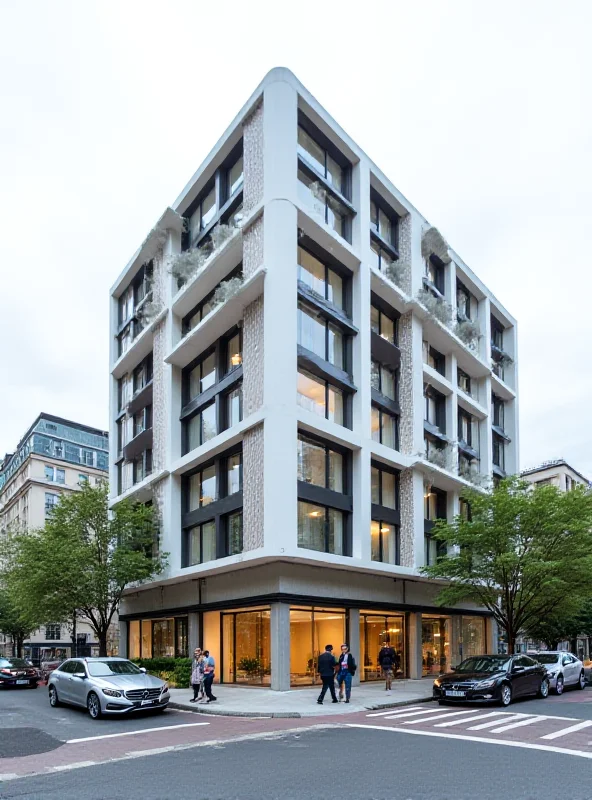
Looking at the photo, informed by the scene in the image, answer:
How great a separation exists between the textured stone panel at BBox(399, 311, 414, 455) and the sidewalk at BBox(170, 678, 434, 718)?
10564mm

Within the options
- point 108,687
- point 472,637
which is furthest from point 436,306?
point 108,687

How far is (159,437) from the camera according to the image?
34.9m

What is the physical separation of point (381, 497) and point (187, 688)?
11330 mm

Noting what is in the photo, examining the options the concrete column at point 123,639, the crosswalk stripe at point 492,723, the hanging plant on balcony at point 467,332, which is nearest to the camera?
the crosswalk stripe at point 492,723

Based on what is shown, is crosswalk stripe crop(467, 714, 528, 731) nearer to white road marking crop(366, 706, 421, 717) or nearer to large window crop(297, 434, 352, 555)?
white road marking crop(366, 706, 421, 717)

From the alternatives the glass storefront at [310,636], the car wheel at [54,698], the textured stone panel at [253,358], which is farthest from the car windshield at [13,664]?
the textured stone panel at [253,358]

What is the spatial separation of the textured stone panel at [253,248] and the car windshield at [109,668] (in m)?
14.2

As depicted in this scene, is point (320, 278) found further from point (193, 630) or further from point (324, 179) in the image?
point (193, 630)

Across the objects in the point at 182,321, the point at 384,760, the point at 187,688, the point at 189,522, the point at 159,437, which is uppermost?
the point at 182,321

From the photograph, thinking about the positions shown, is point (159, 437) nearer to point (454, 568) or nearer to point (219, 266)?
point (219, 266)

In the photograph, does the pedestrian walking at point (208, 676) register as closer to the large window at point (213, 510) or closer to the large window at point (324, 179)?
the large window at point (213, 510)

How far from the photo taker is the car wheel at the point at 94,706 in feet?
56.1

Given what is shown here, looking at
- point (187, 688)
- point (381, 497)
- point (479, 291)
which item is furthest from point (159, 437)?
point (479, 291)

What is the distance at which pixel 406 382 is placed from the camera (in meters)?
33.4
